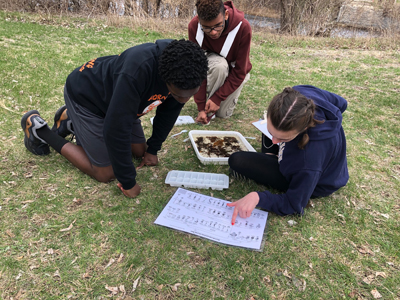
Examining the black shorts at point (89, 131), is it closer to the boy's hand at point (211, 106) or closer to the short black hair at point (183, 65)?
the short black hair at point (183, 65)

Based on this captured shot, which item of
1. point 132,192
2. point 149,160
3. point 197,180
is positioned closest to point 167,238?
point 132,192

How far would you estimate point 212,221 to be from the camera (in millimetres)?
1969

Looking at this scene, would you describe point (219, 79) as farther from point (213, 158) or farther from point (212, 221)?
point (212, 221)

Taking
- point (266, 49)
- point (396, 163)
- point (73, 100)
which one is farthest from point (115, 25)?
point (396, 163)

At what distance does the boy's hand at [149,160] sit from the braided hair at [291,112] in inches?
49.1

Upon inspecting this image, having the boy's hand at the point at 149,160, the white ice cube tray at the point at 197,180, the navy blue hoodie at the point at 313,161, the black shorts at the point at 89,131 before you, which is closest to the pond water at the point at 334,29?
the navy blue hoodie at the point at 313,161

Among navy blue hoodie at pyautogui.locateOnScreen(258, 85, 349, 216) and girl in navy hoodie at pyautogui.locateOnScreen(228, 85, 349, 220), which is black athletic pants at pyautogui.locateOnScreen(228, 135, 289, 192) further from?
navy blue hoodie at pyautogui.locateOnScreen(258, 85, 349, 216)

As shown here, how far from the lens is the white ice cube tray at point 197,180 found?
7.61 feet

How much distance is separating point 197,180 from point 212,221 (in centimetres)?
48

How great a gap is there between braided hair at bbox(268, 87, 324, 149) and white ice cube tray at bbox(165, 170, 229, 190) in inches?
33.0

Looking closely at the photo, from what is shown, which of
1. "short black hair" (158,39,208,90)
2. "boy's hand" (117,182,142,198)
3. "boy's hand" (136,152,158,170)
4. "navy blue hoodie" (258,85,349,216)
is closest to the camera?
"short black hair" (158,39,208,90)

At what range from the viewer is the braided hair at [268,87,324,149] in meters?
1.62

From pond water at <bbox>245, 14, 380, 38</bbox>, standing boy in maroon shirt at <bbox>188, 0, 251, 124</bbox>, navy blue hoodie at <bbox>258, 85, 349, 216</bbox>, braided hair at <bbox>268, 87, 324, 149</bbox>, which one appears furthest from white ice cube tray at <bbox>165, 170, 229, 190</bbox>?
pond water at <bbox>245, 14, 380, 38</bbox>

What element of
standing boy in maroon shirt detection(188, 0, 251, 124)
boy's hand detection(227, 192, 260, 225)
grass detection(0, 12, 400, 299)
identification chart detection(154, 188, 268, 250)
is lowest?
grass detection(0, 12, 400, 299)
